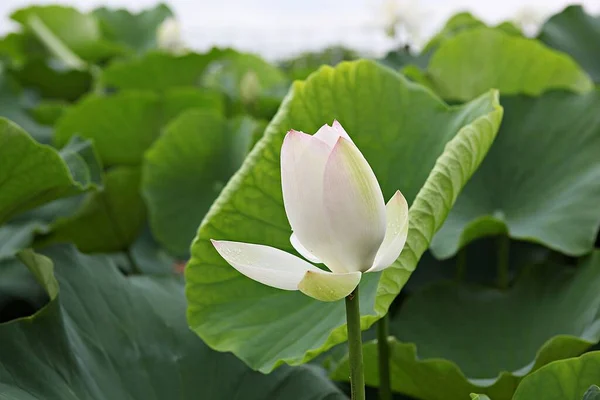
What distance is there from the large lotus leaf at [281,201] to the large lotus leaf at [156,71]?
64cm

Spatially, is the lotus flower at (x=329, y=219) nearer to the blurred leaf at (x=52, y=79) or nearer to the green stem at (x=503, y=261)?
the green stem at (x=503, y=261)

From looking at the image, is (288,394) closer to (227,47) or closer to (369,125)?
(369,125)

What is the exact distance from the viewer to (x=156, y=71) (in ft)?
3.95

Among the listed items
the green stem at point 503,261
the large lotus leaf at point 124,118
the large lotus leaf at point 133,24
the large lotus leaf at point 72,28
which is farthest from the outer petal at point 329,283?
the large lotus leaf at point 133,24

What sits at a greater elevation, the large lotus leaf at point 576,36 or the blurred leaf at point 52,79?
the large lotus leaf at point 576,36

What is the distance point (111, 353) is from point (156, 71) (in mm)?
733

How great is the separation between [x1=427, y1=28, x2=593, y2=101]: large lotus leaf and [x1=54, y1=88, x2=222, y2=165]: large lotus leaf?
33cm

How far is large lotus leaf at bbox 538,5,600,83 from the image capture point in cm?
101

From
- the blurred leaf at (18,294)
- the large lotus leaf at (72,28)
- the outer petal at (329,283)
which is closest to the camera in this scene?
the outer petal at (329,283)

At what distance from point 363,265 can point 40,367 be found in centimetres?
24

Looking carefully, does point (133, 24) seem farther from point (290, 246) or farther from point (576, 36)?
point (290, 246)

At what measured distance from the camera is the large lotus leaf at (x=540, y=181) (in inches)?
25.7

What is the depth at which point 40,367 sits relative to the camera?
0.50 meters

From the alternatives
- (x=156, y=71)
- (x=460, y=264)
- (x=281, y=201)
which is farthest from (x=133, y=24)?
(x=281, y=201)
